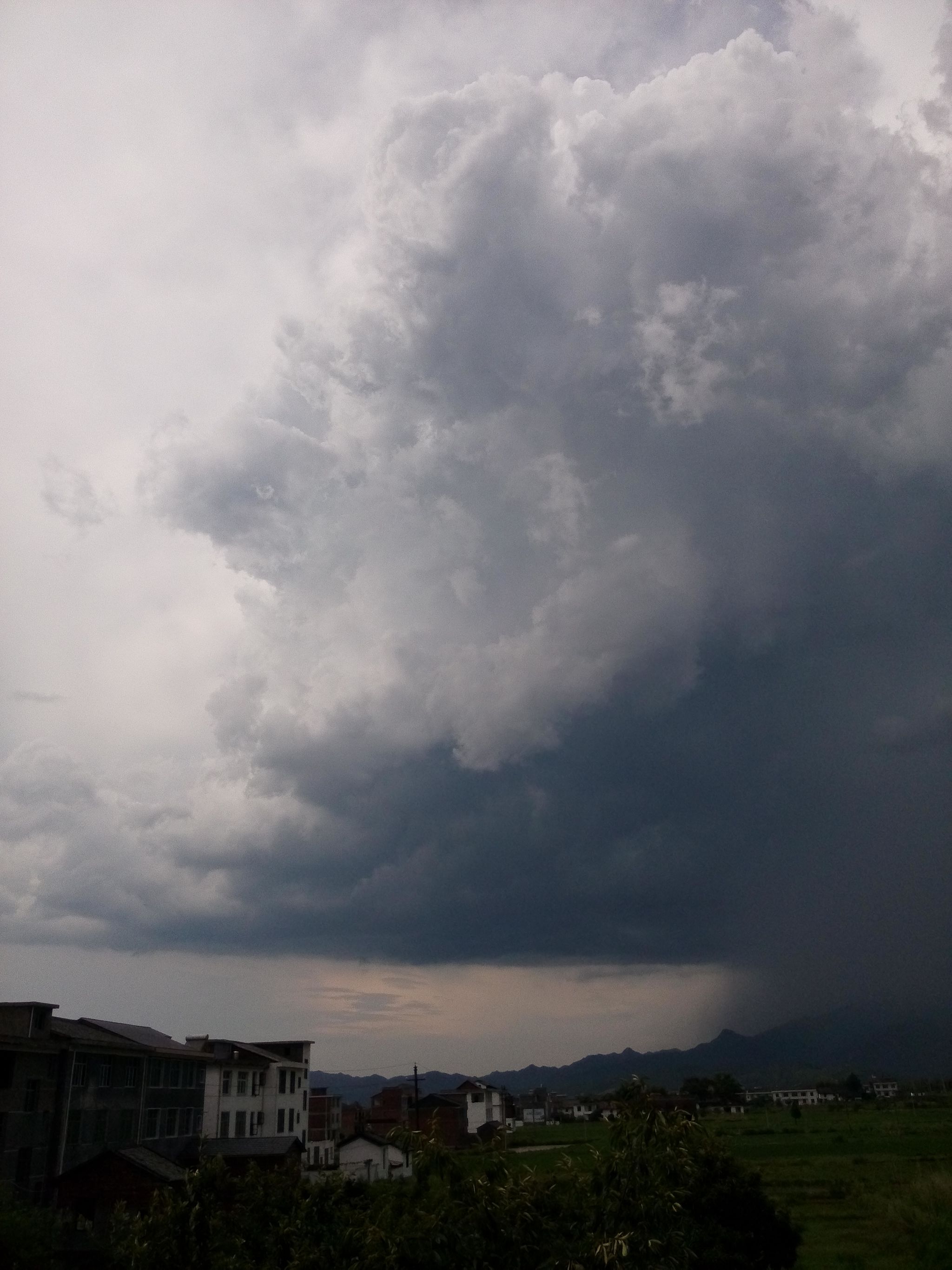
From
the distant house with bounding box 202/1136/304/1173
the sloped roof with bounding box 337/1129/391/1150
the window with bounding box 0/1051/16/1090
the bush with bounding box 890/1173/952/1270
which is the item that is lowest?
the bush with bounding box 890/1173/952/1270

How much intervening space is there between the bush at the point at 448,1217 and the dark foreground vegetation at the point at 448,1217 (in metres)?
0.02

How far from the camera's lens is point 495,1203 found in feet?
42.8

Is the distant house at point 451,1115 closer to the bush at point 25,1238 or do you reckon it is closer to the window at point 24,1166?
the window at point 24,1166

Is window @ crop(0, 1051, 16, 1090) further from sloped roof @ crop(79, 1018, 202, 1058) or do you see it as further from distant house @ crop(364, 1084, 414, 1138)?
distant house @ crop(364, 1084, 414, 1138)

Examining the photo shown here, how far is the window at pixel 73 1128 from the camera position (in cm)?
5641

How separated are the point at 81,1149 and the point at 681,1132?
53.1 meters

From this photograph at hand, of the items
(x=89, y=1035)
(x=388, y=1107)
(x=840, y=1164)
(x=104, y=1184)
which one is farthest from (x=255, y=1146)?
(x=388, y=1107)

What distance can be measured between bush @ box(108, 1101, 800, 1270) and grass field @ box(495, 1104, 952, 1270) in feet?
2.54

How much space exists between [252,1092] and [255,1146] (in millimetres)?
16279

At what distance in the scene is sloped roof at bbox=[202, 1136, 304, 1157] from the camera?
65.8m

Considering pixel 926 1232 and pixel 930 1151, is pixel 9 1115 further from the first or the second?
pixel 930 1151

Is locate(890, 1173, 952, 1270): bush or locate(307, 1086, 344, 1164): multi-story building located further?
locate(307, 1086, 344, 1164): multi-story building

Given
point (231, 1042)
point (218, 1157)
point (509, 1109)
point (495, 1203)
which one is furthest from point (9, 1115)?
point (509, 1109)

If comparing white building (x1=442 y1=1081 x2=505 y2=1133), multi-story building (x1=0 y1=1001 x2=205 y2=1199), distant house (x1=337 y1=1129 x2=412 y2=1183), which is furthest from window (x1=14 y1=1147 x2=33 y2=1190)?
white building (x1=442 y1=1081 x2=505 y2=1133)
